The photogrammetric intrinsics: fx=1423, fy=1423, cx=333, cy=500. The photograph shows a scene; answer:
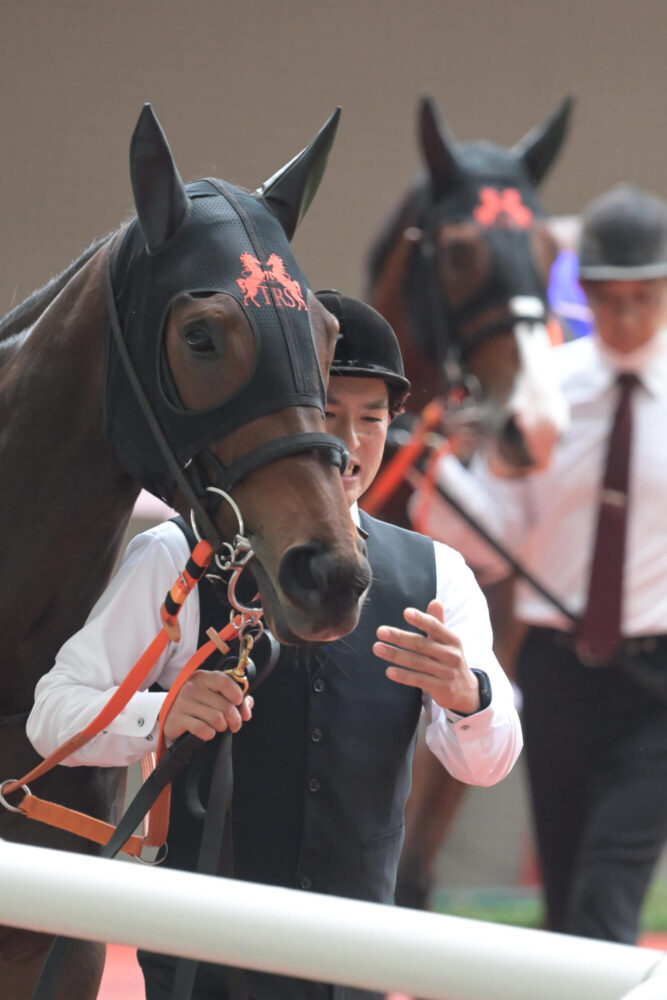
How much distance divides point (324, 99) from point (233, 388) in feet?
13.3

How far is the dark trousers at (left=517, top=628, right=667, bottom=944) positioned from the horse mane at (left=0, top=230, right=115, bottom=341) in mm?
1647

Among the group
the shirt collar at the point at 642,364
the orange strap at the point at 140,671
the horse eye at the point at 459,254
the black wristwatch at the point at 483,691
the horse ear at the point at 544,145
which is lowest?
the shirt collar at the point at 642,364

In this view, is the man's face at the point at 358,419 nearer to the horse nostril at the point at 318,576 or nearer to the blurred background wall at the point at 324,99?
the horse nostril at the point at 318,576

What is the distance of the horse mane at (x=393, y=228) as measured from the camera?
12.1 feet

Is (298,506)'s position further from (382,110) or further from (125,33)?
(382,110)

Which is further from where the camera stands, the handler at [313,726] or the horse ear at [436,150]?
the horse ear at [436,150]

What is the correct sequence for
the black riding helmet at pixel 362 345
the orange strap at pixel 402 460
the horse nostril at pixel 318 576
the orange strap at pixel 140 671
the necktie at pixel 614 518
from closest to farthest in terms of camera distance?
the horse nostril at pixel 318 576
the orange strap at pixel 140 671
the black riding helmet at pixel 362 345
the necktie at pixel 614 518
the orange strap at pixel 402 460

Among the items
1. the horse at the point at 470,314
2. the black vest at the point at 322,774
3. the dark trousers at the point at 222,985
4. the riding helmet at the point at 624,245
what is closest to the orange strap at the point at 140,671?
the black vest at the point at 322,774

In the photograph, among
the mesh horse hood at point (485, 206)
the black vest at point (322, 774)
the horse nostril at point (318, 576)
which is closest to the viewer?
the horse nostril at point (318, 576)

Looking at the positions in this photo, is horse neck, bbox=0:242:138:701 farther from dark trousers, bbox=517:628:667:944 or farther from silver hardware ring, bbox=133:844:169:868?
dark trousers, bbox=517:628:667:944

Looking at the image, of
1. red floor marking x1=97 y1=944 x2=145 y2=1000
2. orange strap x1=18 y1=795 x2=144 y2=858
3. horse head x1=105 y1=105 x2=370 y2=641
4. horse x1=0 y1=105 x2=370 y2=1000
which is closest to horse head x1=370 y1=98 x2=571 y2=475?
red floor marking x1=97 y1=944 x2=145 y2=1000

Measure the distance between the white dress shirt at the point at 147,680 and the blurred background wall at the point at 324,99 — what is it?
307cm

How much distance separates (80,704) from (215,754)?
176mm

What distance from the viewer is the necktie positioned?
3277mm
